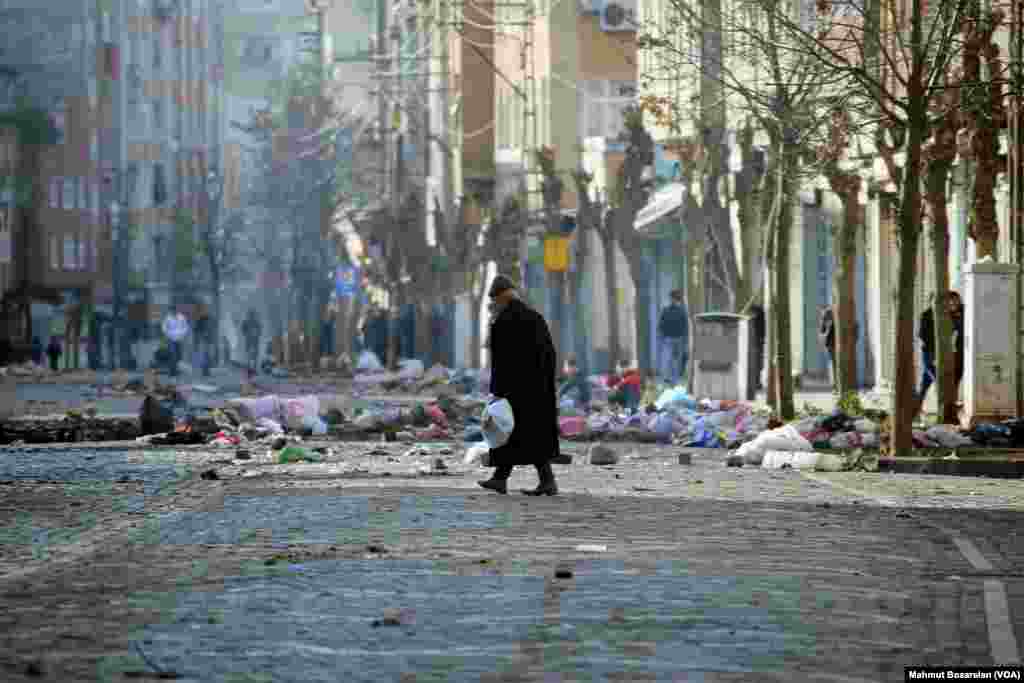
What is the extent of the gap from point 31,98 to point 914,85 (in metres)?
105

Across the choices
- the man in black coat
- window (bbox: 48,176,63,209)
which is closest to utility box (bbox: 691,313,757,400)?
the man in black coat

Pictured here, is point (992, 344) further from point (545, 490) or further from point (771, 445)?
point (545, 490)

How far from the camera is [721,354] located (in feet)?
144

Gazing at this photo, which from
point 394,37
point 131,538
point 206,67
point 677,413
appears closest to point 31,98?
point 394,37

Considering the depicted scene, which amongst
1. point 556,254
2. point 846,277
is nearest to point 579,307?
point 556,254

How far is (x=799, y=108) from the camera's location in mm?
35062

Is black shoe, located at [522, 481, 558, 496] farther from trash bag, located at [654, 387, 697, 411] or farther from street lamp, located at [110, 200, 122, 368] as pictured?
street lamp, located at [110, 200, 122, 368]

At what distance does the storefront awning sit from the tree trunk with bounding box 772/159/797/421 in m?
23.9

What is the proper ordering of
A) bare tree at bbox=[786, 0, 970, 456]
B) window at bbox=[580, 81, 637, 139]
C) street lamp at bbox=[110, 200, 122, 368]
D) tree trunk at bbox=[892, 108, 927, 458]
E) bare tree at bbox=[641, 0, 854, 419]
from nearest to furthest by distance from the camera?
bare tree at bbox=[786, 0, 970, 456]
tree trunk at bbox=[892, 108, 927, 458]
bare tree at bbox=[641, 0, 854, 419]
window at bbox=[580, 81, 637, 139]
street lamp at bbox=[110, 200, 122, 368]

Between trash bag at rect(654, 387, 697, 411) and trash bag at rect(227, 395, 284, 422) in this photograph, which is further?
trash bag at rect(654, 387, 697, 411)

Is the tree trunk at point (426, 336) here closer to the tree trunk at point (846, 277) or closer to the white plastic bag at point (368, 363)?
the white plastic bag at point (368, 363)

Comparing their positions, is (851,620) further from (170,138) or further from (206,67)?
(206,67)

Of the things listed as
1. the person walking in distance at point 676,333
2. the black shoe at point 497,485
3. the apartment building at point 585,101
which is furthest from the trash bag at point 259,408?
the apartment building at point 585,101

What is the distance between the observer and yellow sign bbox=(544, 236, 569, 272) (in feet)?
169
